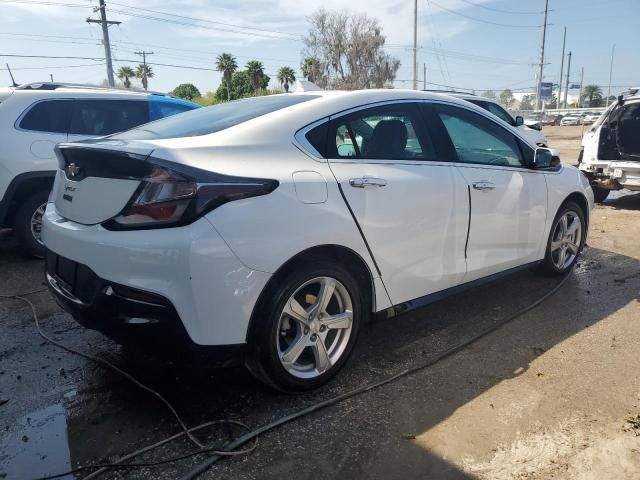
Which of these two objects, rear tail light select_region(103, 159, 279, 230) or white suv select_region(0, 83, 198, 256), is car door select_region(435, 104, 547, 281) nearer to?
rear tail light select_region(103, 159, 279, 230)

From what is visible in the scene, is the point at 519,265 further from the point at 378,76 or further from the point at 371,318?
the point at 378,76

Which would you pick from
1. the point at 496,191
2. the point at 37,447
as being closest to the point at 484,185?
the point at 496,191

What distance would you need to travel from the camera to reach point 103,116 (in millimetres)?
6180

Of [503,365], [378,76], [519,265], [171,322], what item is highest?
[378,76]

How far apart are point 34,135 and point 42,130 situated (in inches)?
4.8

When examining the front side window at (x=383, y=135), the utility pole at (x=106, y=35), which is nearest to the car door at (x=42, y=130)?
the front side window at (x=383, y=135)

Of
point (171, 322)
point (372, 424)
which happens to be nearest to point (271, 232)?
point (171, 322)

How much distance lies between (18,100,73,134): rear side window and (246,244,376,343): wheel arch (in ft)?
13.8

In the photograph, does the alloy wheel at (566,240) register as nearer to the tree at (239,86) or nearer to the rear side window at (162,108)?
the rear side window at (162,108)

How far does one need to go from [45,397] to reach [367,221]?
6.75 ft

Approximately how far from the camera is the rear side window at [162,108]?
6.68 meters

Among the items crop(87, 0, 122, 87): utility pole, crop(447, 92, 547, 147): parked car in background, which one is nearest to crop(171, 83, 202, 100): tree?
crop(87, 0, 122, 87): utility pole

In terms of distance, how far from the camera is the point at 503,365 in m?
3.34

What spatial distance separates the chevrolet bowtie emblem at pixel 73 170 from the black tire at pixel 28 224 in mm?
3036
